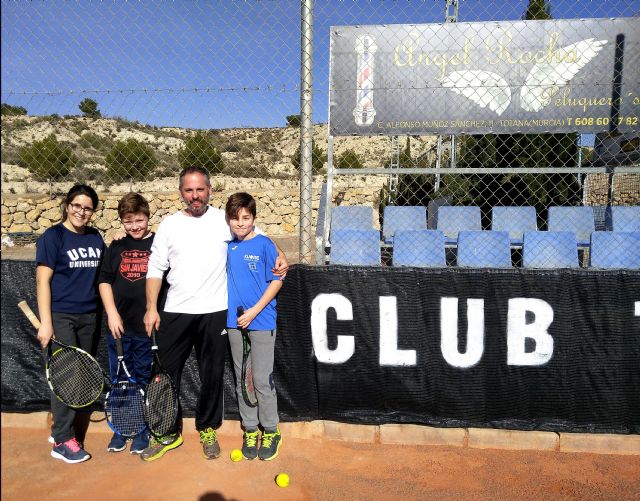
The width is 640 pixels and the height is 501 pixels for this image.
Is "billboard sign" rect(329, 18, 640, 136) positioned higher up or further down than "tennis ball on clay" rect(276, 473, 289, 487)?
→ higher up

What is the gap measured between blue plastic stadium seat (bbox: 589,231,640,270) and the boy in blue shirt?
426 cm

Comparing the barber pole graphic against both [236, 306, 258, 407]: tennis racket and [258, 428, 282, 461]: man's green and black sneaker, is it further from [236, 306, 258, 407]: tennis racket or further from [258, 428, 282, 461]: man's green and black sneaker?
[258, 428, 282, 461]: man's green and black sneaker

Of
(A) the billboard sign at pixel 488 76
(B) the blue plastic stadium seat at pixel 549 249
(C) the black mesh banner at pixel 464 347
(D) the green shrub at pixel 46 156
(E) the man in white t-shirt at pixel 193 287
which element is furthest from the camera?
(D) the green shrub at pixel 46 156

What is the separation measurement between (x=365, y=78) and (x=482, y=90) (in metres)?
1.34

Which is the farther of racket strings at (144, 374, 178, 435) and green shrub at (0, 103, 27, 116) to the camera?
green shrub at (0, 103, 27, 116)

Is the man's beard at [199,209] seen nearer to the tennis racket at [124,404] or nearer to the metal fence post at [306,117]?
the metal fence post at [306,117]

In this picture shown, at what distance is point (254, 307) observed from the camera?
334 cm

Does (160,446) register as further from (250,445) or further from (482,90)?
(482,90)

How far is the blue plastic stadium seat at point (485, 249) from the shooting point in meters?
5.87

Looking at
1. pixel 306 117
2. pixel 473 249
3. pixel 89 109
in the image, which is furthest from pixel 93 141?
pixel 306 117

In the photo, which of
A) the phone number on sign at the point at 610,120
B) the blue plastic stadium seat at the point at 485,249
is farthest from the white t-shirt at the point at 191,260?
the phone number on sign at the point at 610,120

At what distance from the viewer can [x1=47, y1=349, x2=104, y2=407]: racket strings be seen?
337cm

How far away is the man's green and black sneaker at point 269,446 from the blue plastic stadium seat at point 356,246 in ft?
8.31

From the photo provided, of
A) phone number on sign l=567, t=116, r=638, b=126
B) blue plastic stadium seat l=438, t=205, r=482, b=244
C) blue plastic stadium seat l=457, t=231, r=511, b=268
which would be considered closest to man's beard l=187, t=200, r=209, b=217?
blue plastic stadium seat l=457, t=231, r=511, b=268
